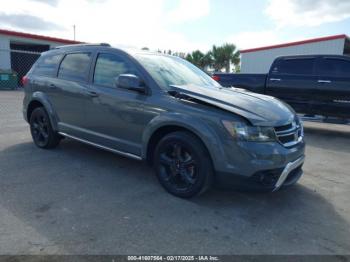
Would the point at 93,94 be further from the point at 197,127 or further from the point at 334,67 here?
the point at 334,67

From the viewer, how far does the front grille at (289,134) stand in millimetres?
3320

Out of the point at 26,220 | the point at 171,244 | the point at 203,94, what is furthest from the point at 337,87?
the point at 26,220

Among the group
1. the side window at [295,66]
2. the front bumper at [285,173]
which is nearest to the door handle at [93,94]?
the front bumper at [285,173]

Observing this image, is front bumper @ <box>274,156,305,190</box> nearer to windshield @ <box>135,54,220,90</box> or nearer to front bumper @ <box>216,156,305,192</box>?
front bumper @ <box>216,156,305,192</box>

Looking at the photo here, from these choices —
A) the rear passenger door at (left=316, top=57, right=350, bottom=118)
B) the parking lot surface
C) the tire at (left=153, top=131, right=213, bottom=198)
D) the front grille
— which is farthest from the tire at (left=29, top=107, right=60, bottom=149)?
the rear passenger door at (left=316, top=57, right=350, bottom=118)

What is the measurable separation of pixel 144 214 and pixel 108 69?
7.09ft

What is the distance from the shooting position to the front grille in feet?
10.9

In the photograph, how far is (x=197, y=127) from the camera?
3.30 meters

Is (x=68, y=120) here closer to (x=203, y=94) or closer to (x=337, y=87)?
(x=203, y=94)

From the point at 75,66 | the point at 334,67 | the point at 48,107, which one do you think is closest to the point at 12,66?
the point at 48,107

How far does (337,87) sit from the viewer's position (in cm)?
756

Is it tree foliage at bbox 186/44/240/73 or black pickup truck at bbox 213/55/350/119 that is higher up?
tree foliage at bbox 186/44/240/73

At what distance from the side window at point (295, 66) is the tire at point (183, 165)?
590 centimetres

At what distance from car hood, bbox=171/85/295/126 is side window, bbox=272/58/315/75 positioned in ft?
16.1
